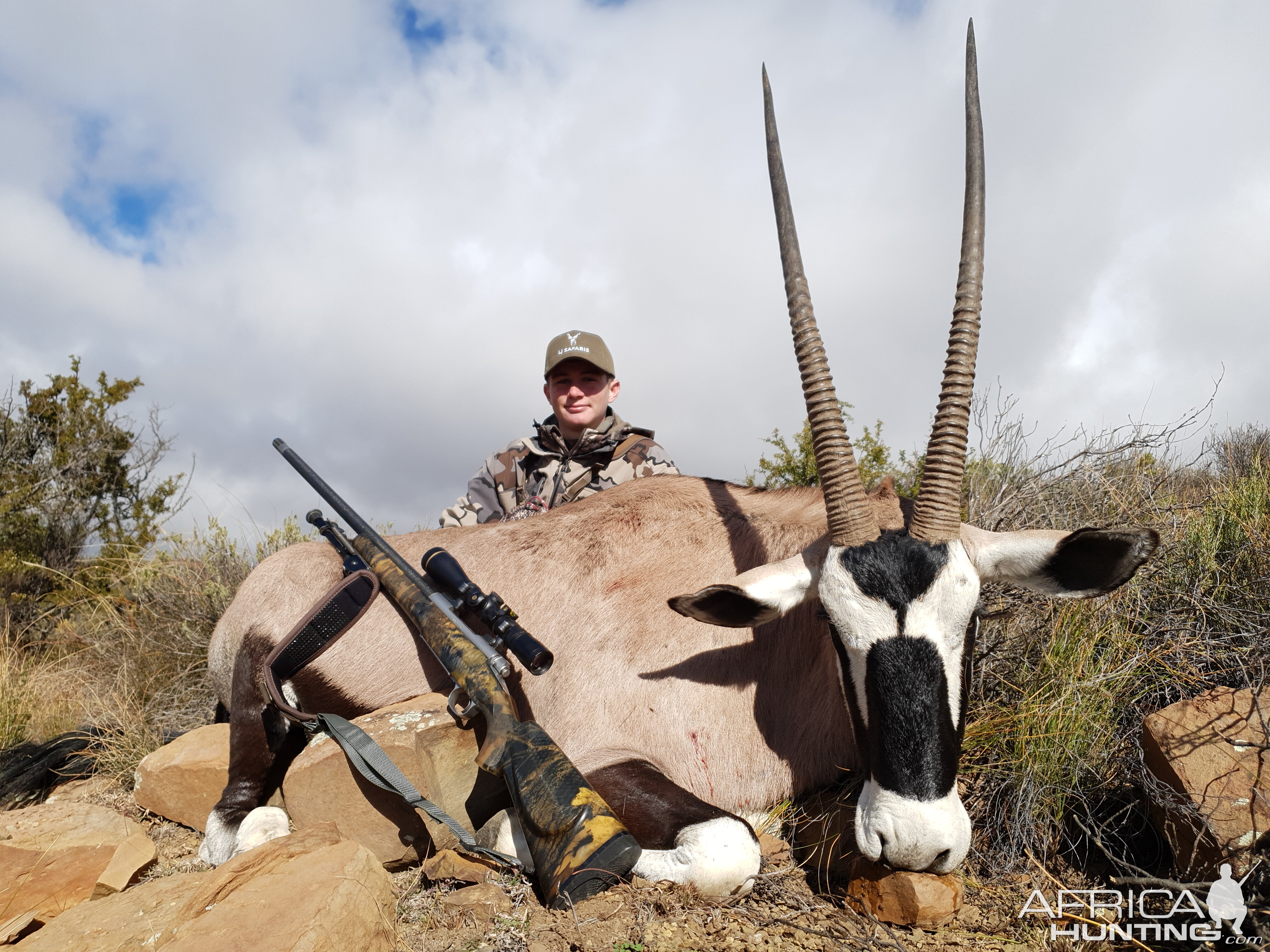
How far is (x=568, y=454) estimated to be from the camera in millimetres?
7043

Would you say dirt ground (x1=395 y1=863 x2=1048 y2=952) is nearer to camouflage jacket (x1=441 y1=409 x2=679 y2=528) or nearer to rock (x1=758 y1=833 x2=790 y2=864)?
rock (x1=758 y1=833 x2=790 y2=864)

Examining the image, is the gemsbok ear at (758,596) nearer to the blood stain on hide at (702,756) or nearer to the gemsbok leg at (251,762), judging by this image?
the blood stain on hide at (702,756)

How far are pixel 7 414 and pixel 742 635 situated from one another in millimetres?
13054

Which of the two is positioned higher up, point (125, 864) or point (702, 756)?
point (702, 756)

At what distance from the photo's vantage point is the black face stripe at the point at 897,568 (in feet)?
9.03

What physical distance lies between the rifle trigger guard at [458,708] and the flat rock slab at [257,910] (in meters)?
0.76

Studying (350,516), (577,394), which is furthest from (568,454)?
(350,516)

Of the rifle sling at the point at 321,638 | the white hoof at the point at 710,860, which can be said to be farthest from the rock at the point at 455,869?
the white hoof at the point at 710,860

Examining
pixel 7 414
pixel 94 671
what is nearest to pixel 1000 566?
pixel 94 671

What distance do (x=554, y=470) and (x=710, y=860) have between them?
4.66 m

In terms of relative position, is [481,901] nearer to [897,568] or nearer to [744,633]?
[744,633]

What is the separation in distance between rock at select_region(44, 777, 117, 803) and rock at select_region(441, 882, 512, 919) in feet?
11.4

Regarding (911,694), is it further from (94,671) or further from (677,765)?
(94,671)

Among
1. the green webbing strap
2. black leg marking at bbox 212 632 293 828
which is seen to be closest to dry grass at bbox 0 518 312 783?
black leg marking at bbox 212 632 293 828
